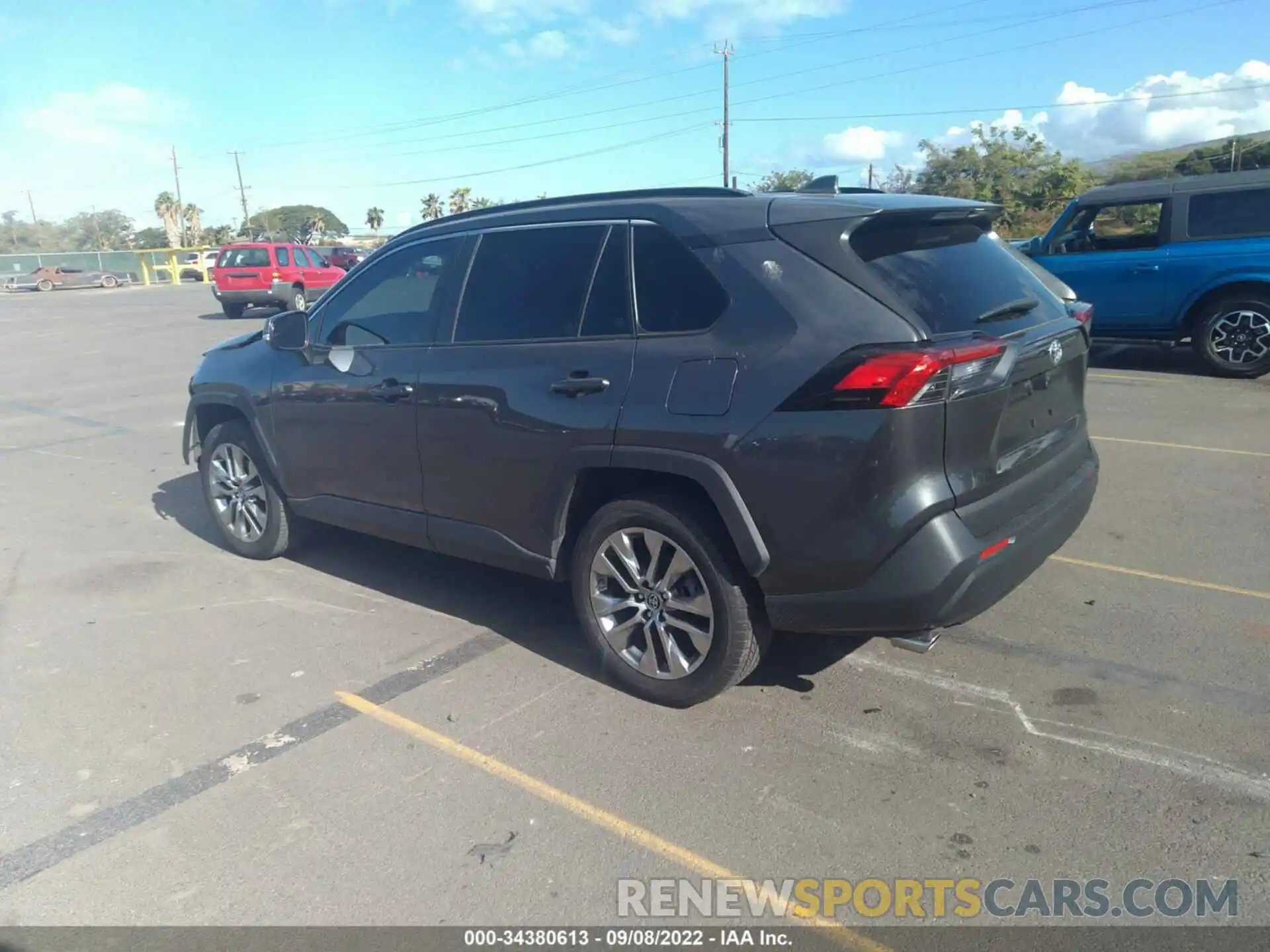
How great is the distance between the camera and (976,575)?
10.7 ft

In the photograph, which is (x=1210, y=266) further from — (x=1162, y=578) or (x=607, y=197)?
(x=607, y=197)

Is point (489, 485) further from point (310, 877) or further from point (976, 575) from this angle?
point (976, 575)

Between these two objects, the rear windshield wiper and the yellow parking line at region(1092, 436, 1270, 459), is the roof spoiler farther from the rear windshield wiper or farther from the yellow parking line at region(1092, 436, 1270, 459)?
the yellow parking line at region(1092, 436, 1270, 459)

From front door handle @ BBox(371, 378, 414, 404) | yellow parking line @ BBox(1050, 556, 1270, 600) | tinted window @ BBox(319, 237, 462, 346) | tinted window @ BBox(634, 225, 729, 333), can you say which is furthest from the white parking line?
tinted window @ BBox(319, 237, 462, 346)

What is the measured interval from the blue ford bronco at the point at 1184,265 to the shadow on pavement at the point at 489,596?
7.54 m

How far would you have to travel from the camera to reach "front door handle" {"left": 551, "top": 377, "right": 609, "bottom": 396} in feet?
12.5

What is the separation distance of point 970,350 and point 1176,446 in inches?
214

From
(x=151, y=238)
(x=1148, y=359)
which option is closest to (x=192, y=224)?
(x=151, y=238)

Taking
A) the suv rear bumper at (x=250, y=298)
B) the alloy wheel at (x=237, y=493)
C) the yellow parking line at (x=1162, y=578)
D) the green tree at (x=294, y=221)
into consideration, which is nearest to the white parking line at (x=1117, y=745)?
the yellow parking line at (x=1162, y=578)

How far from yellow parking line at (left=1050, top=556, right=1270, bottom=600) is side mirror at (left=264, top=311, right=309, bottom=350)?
422cm

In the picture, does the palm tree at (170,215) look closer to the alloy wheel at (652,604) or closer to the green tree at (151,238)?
the green tree at (151,238)

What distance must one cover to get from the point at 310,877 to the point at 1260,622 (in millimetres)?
4083

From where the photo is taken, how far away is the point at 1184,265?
33.9ft

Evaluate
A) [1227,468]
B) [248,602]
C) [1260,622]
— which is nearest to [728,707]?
[1260,622]
